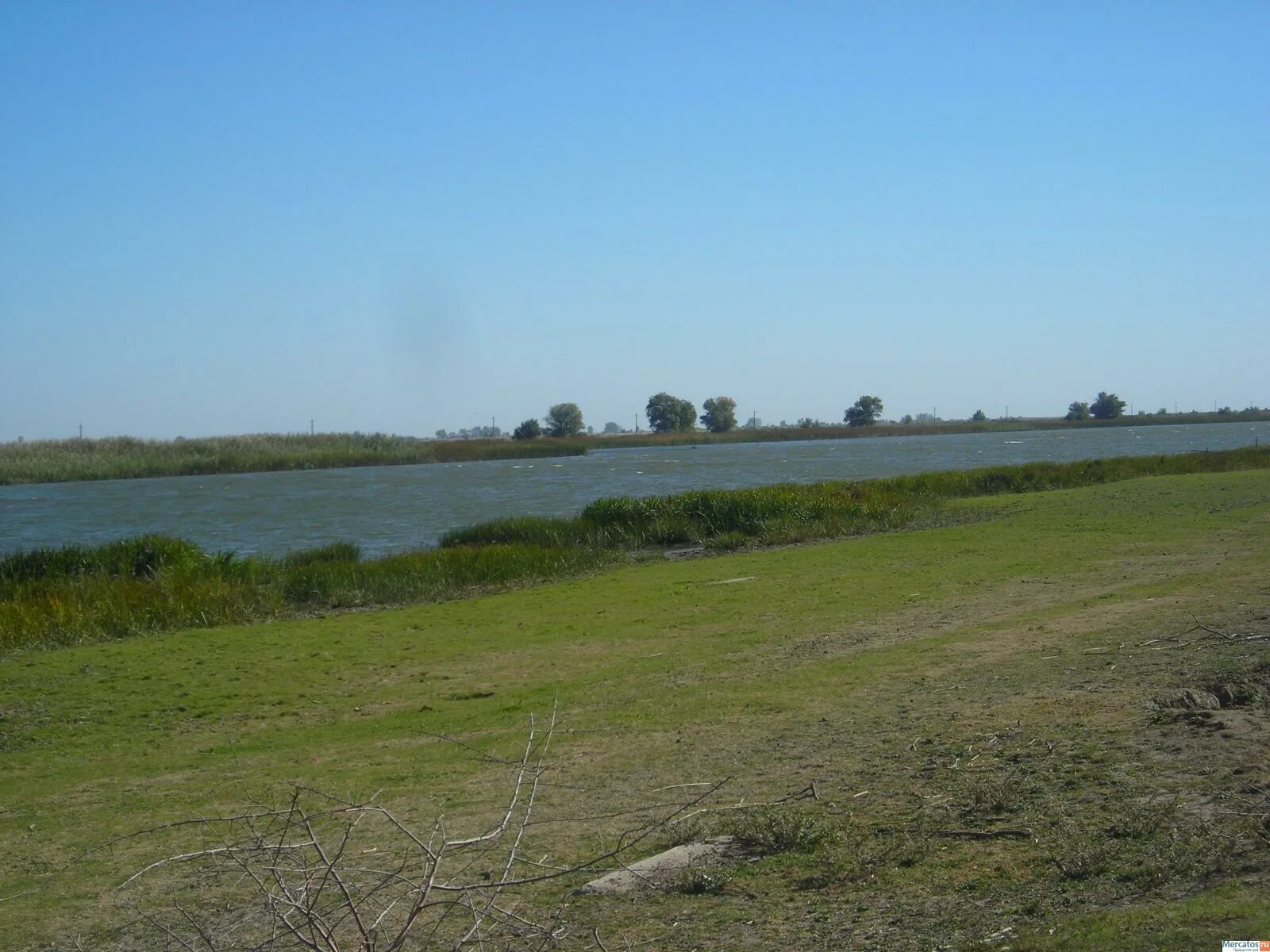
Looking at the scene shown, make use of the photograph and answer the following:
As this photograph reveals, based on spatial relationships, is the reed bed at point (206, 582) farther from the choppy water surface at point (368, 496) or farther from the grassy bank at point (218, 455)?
the grassy bank at point (218, 455)

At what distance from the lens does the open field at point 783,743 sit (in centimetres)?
455

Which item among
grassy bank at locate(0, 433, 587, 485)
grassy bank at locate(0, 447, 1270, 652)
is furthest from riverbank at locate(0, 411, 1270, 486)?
grassy bank at locate(0, 447, 1270, 652)

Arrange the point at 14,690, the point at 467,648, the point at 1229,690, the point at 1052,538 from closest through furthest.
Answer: the point at 1229,690 < the point at 14,690 < the point at 467,648 < the point at 1052,538

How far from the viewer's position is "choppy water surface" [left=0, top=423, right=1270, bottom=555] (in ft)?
115

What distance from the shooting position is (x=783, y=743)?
23.4 feet

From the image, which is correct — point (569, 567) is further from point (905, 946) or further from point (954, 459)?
point (954, 459)

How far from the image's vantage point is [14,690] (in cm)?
1085

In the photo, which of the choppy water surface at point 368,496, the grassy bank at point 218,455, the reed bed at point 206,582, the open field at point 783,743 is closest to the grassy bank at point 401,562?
the reed bed at point 206,582

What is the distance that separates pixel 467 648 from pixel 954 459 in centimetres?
6451

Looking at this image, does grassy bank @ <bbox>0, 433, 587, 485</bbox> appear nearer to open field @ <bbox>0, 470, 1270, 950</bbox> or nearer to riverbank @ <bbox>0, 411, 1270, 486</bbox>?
riverbank @ <bbox>0, 411, 1270, 486</bbox>

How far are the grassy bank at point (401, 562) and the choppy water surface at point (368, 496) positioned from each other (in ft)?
16.8

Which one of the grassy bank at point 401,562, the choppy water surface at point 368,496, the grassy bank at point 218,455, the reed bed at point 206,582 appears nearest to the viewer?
the reed bed at point 206,582

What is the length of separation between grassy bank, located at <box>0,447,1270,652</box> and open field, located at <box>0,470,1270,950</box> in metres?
1.35

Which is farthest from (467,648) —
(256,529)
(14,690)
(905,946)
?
(256,529)
